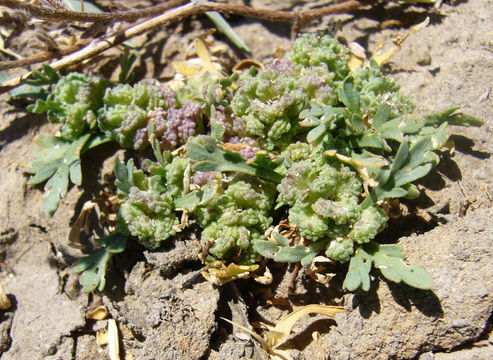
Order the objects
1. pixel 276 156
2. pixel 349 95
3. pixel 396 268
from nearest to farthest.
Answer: pixel 396 268, pixel 349 95, pixel 276 156

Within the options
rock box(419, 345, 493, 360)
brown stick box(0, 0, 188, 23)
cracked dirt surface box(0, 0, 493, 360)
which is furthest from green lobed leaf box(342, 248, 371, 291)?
brown stick box(0, 0, 188, 23)

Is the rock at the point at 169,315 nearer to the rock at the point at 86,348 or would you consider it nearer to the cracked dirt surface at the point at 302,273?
the cracked dirt surface at the point at 302,273

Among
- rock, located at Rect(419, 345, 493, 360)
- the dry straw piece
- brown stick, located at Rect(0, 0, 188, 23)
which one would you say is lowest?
rock, located at Rect(419, 345, 493, 360)

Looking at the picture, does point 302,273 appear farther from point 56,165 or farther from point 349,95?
point 56,165

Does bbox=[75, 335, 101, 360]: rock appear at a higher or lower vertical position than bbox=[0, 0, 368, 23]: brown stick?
lower

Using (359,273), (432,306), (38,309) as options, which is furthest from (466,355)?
(38,309)

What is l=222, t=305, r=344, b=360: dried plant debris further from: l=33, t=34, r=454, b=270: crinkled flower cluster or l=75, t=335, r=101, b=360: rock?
l=75, t=335, r=101, b=360: rock
